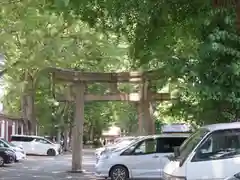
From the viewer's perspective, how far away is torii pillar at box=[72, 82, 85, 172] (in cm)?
2488

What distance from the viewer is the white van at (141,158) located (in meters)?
18.3

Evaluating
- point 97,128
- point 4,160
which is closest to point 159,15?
point 4,160

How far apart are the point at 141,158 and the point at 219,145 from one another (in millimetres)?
8793

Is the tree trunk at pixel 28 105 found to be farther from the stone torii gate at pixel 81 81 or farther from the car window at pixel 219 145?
the car window at pixel 219 145

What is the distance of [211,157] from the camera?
32.4ft

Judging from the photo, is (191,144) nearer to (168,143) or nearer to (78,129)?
(168,143)

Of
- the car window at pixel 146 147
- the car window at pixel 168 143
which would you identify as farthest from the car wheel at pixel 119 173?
the car window at pixel 168 143

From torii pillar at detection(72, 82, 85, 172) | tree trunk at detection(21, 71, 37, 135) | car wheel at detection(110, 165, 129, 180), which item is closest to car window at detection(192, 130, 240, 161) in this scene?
car wheel at detection(110, 165, 129, 180)

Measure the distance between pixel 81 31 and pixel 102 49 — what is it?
4.17ft

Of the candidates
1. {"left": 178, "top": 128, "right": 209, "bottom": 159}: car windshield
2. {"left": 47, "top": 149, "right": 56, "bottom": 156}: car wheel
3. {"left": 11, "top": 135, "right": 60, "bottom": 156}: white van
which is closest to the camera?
{"left": 178, "top": 128, "right": 209, "bottom": 159}: car windshield

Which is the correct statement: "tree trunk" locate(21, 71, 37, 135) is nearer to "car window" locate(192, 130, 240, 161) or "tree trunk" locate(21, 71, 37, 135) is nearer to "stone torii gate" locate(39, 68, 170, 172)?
"stone torii gate" locate(39, 68, 170, 172)

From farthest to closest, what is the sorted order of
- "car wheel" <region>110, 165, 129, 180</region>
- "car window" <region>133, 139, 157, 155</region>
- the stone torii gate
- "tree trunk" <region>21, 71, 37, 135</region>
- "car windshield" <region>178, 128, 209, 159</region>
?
"tree trunk" <region>21, 71, 37, 135</region> < the stone torii gate < "car wheel" <region>110, 165, 129, 180</region> < "car window" <region>133, 139, 157, 155</region> < "car windshield" <region>178, 128, 209, 159</region>

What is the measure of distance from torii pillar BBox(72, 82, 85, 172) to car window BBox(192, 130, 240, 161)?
15097mm

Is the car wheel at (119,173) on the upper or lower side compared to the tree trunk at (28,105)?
lower
